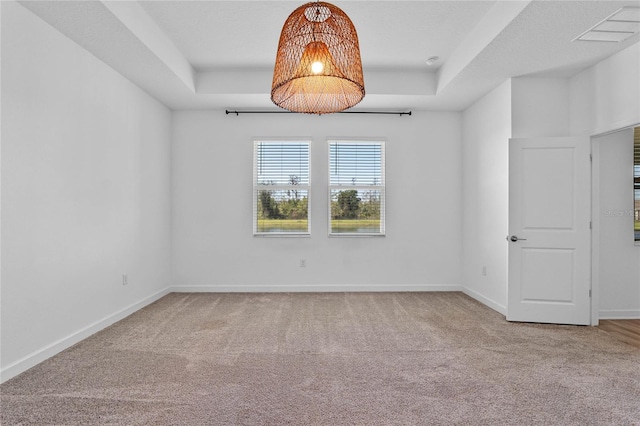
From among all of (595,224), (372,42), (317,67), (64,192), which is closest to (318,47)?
(317,67)

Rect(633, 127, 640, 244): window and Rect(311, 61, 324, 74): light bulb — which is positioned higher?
Rect(311, 61, 324, 74): light bulb

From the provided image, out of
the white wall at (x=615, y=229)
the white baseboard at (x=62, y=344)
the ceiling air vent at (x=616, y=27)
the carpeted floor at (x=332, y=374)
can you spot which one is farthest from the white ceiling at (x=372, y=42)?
the carpeted floor at (x=332, y=374)

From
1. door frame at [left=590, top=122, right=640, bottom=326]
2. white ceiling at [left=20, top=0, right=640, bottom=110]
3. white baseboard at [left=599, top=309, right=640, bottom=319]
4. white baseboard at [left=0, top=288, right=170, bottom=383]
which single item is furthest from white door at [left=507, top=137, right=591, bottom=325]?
white baseboard at [left=0, top=288, right=170, bottom=383]

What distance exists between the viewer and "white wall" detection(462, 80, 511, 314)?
4.18 metres

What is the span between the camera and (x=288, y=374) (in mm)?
2574

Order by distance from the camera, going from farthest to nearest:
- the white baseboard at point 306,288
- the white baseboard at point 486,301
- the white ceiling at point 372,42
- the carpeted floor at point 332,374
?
the white baseboard at point 306,288 → the white baseboard at point 486,301 → the white ceiling at point 372,42 → the carpeted floor at point 332,374

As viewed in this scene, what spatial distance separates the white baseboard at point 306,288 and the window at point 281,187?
0.84m

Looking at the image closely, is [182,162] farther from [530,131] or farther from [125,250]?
[530,131]

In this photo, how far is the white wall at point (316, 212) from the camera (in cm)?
530

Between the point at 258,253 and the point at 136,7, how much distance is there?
132 inches

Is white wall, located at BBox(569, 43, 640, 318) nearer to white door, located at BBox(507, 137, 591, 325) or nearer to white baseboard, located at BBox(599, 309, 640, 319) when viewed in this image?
white baseboard, located at BBox(599, 309, 640, 319)

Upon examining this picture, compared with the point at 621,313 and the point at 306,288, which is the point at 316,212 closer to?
the point at 306,288

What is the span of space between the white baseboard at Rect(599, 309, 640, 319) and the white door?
1.82 feet

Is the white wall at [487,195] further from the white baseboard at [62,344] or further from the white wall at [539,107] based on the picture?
the white baseboard at [62,344]
